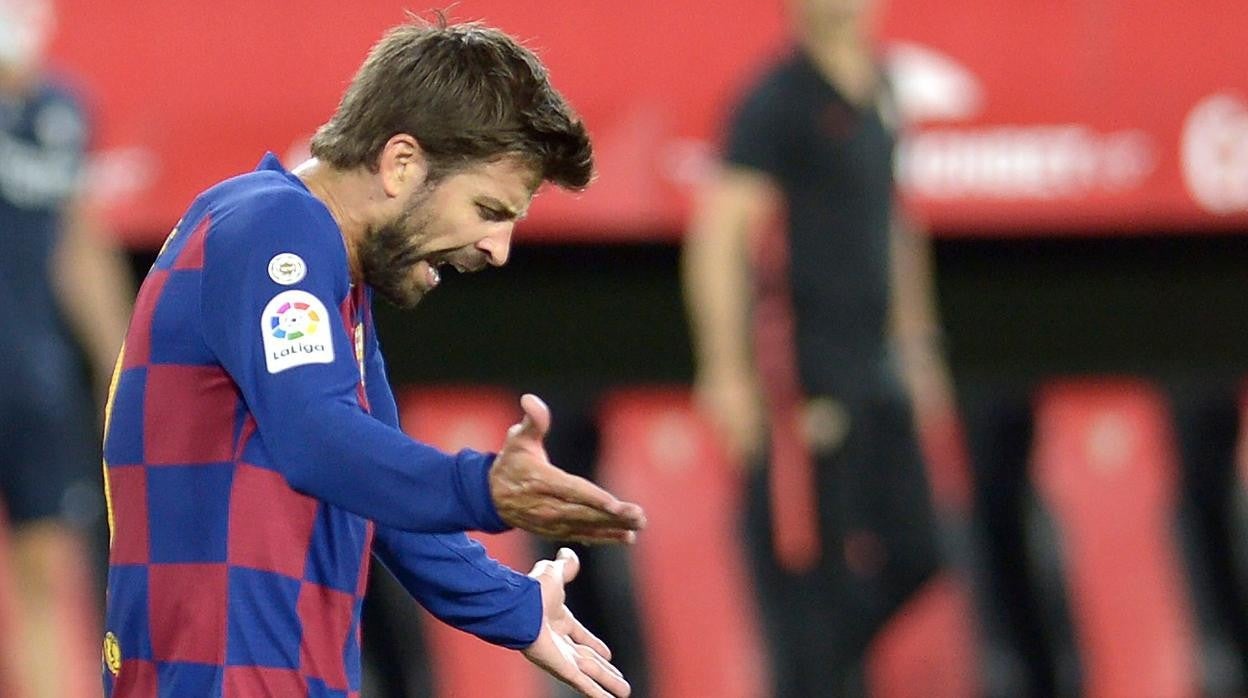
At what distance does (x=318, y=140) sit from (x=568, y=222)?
3.99 metres

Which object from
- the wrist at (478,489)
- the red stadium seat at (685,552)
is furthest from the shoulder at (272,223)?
the red stadium seat at (685,552)

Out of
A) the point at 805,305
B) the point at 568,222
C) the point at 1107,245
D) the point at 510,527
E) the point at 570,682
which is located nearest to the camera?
→ the point at 510,527

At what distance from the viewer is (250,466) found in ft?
9.18

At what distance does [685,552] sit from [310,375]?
4.55m

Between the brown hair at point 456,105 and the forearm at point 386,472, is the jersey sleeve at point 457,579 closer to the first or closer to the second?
the brown hair at point 456,105

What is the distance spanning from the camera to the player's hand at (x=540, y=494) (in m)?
2.55

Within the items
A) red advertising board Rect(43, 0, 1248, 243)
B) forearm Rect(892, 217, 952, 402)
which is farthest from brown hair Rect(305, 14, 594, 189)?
red advertising board Rect(43, 0, 1248, 243)

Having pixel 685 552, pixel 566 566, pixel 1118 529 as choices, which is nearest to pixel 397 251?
pixel 566 566

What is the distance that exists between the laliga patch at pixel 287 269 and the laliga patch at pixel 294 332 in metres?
0.02

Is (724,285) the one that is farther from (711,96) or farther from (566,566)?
(566,566)

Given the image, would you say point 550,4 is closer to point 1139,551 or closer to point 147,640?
point 1139,551

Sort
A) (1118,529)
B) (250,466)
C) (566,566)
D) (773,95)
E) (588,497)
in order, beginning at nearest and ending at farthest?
(588,497) → (250,466) → (566,566) → (773,95) → (1118,529)

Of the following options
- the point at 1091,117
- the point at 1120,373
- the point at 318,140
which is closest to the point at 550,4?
the point at 1091,117

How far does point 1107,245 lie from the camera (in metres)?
7.46
